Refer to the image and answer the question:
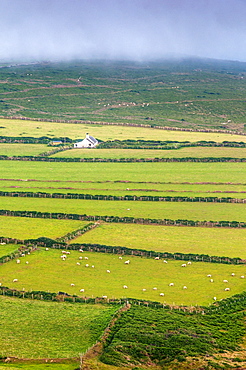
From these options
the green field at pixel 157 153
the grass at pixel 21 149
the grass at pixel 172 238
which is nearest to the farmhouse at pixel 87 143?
the green field at pixel 157 153

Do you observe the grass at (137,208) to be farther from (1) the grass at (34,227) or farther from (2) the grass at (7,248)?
(2) the grass at (7,248)

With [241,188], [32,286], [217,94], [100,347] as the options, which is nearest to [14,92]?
[217,94]

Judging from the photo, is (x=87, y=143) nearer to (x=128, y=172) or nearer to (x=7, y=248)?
(x=128, y=172)

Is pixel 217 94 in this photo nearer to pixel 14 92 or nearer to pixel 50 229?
pixel 14 92

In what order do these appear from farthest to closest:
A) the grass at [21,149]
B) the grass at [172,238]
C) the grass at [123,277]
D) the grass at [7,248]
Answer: the grass at [21,149], the grass at [172,238], the grass at [7,248], the grass at [123,277]

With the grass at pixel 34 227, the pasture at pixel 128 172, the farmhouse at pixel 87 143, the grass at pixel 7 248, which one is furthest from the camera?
the farmhouse at pixel 87 143

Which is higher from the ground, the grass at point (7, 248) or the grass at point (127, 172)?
the grass at point (127, 172)
